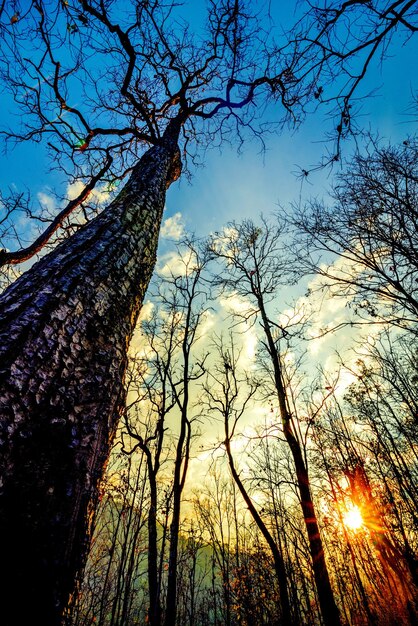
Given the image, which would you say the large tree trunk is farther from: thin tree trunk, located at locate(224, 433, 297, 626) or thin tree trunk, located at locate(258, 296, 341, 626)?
thin tree trunk, located at locate(224, 433, 297, 626)

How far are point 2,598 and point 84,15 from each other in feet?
16.7

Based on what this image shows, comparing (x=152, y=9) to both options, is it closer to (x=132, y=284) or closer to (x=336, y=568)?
(x=132, y=284)

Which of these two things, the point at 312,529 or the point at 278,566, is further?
the point at 278,566

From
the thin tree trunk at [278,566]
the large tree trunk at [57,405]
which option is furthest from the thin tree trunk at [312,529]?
the large tree trunk at [57,405]

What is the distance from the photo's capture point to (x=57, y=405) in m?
0.90

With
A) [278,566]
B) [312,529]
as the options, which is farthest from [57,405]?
[278,566]

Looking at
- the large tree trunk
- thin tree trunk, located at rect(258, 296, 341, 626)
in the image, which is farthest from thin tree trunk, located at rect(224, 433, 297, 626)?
the large tree trunk

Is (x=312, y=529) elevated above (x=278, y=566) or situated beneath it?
elevated above

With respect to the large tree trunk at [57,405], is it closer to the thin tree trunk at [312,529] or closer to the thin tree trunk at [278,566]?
the thin tree trunk at [312,529]

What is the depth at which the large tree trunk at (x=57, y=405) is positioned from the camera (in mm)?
644

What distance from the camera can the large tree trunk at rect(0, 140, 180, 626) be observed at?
0.64 m

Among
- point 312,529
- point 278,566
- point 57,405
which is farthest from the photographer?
point 278,566

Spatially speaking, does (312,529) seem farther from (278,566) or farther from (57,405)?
(57,405)

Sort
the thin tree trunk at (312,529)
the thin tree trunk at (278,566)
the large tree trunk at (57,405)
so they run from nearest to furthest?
the large tree trunk at (57,405) → the thin tree trunk at (312,529) → the thin tree trunk at (278,566)
